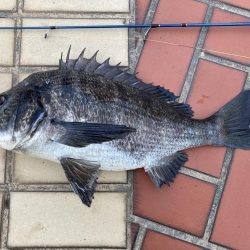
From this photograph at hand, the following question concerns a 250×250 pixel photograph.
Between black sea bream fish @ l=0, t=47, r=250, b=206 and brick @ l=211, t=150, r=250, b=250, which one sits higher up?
black sea bream fish @ l=0, t=47, r=250, b=206

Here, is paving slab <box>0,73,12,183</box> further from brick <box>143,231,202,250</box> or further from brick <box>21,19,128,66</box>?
brick <box>143,231,202,250</box>

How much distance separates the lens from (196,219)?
218 centimetres

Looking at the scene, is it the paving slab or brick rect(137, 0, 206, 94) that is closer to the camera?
the paving slab

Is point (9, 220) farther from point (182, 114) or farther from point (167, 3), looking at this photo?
point (167, 3)

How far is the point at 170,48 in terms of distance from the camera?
2289 millimetres

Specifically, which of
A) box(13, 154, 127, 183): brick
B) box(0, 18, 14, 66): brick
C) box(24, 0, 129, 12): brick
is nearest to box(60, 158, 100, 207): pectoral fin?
box(13, 154, 127, 183): brick

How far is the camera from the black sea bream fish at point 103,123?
1.87 meters

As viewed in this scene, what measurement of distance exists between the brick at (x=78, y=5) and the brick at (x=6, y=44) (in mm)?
135

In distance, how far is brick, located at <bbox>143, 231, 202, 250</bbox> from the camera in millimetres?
2156

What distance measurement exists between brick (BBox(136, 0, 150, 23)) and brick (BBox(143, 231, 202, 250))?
45.9 inches

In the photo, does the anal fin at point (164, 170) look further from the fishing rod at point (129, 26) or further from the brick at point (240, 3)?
the brick at point (240, 3)

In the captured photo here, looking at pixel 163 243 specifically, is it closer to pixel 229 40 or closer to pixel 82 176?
pixel 82 176

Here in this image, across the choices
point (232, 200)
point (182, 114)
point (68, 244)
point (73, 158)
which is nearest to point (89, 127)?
point (73, 158)

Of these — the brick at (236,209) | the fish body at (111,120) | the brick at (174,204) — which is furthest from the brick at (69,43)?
the brick at (236,209)
